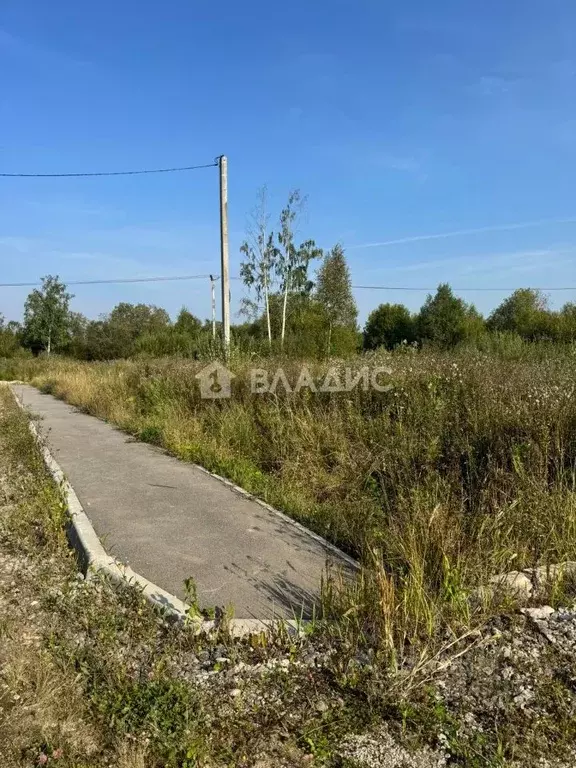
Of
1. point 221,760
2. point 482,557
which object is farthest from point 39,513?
point 482,557

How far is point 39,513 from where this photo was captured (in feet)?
15.4

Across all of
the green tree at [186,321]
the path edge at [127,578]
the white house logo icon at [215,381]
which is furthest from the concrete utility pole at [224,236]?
the green tree at [186,321]

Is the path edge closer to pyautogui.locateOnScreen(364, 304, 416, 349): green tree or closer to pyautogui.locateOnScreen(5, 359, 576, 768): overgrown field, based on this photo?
pyautogui.locateOnScreen(5, 359, 576, 768): overgrown field

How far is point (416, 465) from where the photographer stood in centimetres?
510

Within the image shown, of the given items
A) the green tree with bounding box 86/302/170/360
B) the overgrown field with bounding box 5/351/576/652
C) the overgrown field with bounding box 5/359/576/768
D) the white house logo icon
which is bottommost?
the overgrown field with bounding box 5/359/576/768

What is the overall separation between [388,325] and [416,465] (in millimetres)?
43317

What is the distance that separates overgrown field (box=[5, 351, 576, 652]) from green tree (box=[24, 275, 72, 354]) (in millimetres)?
37997

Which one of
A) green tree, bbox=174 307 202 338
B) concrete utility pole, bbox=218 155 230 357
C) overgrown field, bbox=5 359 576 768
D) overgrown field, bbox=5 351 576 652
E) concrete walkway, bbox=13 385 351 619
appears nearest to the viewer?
overgrown field, bbox=5 359 576 768

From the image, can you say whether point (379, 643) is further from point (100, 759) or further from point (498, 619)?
point (100, 759)

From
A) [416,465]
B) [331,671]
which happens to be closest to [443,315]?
[416,465]

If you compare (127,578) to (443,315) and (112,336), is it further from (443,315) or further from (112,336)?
(112,336)

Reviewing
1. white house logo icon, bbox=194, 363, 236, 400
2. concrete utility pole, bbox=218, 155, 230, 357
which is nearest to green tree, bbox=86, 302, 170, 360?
concrete utility pole, bbox=218, 155, 230, 357

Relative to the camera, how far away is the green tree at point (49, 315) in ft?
139

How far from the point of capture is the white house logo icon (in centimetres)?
905
